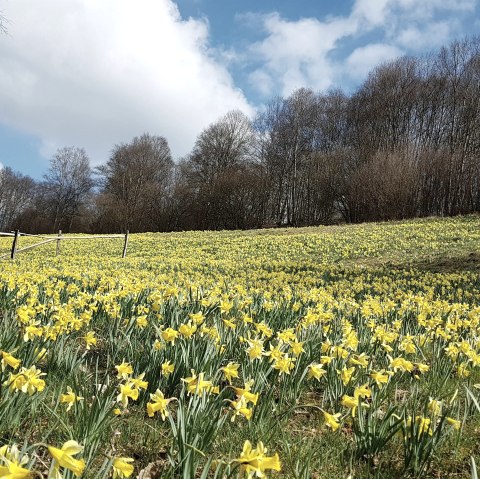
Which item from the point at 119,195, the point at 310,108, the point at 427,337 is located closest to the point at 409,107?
the point at 310,108

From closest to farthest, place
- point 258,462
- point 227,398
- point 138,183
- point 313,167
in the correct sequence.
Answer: point 258,462
point 227,398
point 313,167
point 138,183

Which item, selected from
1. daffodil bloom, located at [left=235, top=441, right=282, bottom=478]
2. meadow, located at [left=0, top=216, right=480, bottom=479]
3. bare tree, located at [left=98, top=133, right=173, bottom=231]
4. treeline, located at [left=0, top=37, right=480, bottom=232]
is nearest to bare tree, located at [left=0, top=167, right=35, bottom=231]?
treeline, located at [left=0, top=37, right=480, bottom=232]

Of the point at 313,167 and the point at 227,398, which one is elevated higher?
the point at 313,167

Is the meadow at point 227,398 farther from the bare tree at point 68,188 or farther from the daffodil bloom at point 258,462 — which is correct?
the bare tree at point 68,188

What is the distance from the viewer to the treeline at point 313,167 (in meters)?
28.6

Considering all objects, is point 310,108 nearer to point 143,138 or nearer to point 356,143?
point 356,143

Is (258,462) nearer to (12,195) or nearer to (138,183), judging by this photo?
(138,183)

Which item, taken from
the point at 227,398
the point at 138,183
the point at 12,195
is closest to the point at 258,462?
the point at 227,398

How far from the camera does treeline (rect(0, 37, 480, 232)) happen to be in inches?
1128

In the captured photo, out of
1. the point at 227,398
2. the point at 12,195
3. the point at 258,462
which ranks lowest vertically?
the point at 227,398

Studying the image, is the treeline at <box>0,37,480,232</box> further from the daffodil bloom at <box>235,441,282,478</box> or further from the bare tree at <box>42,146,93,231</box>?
the daffodil bloom at <box>235,441,282,478</box>

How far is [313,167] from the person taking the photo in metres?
35.1

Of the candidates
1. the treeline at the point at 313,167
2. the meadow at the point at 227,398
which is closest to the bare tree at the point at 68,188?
the treeline at the point at 313,167

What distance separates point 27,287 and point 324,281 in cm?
604
